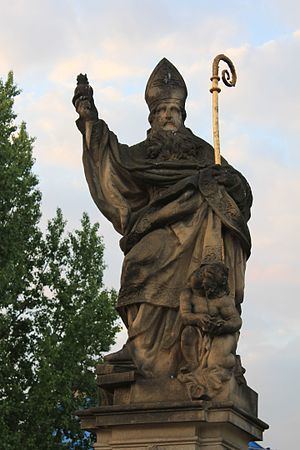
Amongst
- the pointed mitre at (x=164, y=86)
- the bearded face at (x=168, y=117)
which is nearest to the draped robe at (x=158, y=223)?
the bearded face at (x=168, y=117)

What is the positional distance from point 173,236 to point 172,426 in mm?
1846

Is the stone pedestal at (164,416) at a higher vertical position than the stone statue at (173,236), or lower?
lower

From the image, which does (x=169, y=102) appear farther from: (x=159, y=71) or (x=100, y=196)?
(x=100, y=196)

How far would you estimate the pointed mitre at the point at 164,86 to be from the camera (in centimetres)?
1006

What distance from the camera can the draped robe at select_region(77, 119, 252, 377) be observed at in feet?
29.4

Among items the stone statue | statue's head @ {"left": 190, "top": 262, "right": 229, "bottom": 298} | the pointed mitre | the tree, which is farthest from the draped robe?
the tree

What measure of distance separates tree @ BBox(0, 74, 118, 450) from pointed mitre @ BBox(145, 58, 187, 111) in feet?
35.9

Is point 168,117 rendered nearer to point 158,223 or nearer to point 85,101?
point 85,101

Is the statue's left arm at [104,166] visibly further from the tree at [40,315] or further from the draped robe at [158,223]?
the tree at [40,315]

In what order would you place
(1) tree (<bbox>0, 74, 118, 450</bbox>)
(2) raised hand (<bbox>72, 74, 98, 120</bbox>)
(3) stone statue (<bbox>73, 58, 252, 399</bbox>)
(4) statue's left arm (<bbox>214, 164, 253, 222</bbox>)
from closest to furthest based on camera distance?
1. (3) stone statue (<bbox>73, 58, 252, 399</bbox>)
2. (4) statue's left arm (<bbox>214, 164, 253, 222</bbox>)
3. (2) raised hand (<bbox>72, 74, 98, 120</bbox>)
4. (1) tree (<bbox>0, 74, 118, 450</bbox>)

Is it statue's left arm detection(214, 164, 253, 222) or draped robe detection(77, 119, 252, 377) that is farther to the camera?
statue's left arm detection(214, 164, 253, 222)

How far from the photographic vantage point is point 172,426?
826 cm

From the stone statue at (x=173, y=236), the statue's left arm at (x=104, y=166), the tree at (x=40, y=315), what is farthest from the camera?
the tree at (x=40, y=315)

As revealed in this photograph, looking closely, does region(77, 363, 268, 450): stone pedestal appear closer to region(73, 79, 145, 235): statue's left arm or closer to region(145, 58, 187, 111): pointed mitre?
region(73, 79, 145, 235): statue's left arm
